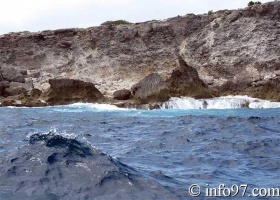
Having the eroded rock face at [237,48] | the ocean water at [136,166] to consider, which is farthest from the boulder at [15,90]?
the ocean water at [136,166]

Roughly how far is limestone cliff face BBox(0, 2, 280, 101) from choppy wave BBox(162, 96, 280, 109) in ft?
25.0

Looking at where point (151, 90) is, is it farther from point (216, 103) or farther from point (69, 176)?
point (69, 176)

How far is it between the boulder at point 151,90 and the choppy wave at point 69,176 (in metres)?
29.4

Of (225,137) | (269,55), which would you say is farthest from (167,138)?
(269,55)

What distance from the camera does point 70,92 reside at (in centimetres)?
4584

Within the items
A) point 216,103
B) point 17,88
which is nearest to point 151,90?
point 216,103

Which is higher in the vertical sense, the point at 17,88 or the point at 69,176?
the point at 17,88

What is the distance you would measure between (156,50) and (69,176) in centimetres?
5123

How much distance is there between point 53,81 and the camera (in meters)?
45.0

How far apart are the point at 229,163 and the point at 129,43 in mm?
49882

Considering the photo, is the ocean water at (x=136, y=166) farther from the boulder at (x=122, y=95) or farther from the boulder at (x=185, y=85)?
the boulder at (x=122, y=95)

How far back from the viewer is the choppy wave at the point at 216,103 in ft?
137

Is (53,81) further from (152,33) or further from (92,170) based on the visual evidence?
(92,170)

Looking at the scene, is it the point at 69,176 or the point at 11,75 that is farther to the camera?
the point at 11,75
